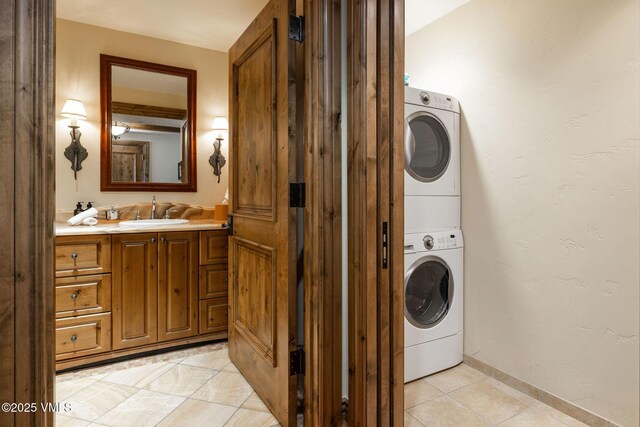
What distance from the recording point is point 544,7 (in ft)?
6.38

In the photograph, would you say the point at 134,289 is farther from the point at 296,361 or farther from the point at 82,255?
the point at 296,361

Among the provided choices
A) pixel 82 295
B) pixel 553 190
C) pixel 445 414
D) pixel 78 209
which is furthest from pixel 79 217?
pixel 553 190

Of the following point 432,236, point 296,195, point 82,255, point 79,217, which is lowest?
point 82,255

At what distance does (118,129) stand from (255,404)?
2328 millimetres

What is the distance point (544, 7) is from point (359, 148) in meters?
1.49

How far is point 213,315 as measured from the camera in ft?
8.66

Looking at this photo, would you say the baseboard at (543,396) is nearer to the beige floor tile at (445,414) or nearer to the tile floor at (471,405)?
the tile floor at (471,405)

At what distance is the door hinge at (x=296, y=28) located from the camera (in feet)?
5.07

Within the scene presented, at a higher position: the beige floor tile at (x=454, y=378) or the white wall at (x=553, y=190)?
the white wall at (x=553, y=190)

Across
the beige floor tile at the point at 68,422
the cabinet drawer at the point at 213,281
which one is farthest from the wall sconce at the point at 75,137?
the beige floor tile at the point at 68,422

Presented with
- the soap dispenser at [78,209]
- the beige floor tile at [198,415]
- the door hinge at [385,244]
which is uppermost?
the soap dispenser at [78,209]

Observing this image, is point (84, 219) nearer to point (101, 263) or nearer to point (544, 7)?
point (101, 263)

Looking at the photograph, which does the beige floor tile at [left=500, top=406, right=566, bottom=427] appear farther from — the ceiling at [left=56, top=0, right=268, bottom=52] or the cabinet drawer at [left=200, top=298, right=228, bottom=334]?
the ceiling at [left=56, top=0, right=268, bottom=52]

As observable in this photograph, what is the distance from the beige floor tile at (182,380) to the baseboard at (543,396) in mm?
1715
